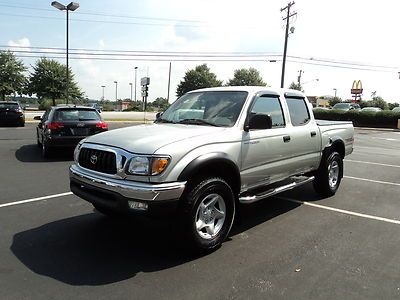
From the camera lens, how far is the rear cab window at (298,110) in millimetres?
6405

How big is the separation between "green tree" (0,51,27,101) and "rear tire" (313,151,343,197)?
153 ft

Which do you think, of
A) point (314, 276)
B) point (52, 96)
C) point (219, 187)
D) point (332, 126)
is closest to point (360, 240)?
point (314, 276)

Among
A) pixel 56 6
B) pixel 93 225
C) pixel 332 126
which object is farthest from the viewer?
pixel 56 6

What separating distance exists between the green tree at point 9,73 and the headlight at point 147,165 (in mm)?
47793

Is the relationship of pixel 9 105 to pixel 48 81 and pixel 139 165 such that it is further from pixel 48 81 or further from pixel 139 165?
pixel 48 81

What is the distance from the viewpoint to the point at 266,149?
18.1 feet

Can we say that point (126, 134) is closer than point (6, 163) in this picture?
Yes

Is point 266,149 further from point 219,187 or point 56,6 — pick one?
point 56,6

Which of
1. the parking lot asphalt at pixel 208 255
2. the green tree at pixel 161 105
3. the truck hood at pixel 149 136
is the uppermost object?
the truck hood at pixel 149 136

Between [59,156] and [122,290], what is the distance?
9150 millimetres

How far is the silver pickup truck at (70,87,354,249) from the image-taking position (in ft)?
13.9

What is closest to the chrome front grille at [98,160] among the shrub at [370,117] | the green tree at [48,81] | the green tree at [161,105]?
the shrub at [370,117]

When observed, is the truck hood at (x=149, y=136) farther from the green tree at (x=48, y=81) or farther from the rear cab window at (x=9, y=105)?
the green tree at (x=48, y=81)

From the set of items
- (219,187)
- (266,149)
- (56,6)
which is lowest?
(219,187)
